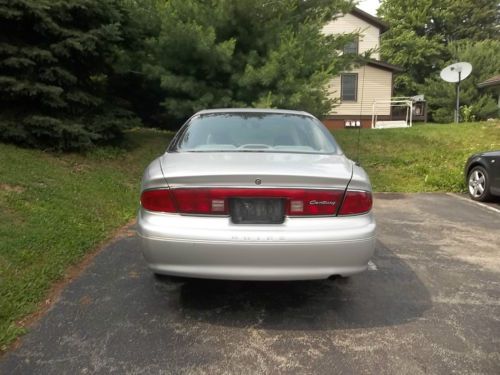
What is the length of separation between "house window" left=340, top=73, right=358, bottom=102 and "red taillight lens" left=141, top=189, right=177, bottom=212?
76.9ft

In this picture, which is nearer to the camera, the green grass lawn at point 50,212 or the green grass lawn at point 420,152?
the green grass lawn at point 50,212

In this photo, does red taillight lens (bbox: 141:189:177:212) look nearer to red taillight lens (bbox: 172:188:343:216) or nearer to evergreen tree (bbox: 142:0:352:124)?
red taillight lens (bbox: 172:188:343:216)

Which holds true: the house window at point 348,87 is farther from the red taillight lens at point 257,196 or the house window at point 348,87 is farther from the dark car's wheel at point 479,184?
the red taillight lens at point 257,196

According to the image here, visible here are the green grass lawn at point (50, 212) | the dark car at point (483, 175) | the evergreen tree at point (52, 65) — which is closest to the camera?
the green grass lawn at point (50, 212)

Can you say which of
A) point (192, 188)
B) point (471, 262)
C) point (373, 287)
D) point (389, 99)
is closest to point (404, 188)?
point (471, 262)

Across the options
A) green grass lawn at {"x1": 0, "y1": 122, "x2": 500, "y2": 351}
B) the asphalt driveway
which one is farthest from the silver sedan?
green grass lawn at {"x1": 0, "y1": 122, "x2": 500, "y2": 351}

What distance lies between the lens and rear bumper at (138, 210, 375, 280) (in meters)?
2.96

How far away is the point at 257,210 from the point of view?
305 centimetres

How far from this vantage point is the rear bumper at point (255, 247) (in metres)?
2.96

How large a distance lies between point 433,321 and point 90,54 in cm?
710

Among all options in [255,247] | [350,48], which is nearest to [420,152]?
[255,247]

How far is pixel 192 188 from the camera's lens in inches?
120

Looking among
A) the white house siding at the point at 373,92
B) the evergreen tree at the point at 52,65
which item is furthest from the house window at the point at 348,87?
the evergreen tree at the point at 52,65

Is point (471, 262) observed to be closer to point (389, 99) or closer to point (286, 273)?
point (286, 273)
